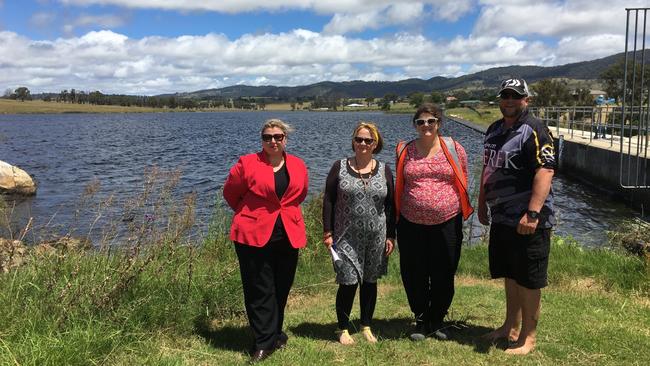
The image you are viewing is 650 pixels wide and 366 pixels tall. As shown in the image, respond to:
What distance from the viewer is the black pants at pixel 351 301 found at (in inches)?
194

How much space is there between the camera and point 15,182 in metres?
19.1

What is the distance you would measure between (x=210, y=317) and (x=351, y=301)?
1.59 metres

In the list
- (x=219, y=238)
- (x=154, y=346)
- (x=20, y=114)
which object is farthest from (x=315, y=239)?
(x=20, y=114)

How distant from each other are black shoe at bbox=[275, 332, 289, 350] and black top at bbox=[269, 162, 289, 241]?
1.01 metres

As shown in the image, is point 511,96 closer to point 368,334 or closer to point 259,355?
point 368,334

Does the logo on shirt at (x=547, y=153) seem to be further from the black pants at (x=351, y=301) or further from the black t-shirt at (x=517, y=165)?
the black pants at (x=351, y=301)

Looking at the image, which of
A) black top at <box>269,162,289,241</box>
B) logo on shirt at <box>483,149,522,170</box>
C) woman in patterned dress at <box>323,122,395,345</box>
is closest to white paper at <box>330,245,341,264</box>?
woman in patterned dress at <box>323,122,395,345</box>

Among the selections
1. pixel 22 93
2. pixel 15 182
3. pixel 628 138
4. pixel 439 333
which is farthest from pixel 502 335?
pixel 22 93

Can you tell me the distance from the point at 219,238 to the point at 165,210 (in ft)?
3.98

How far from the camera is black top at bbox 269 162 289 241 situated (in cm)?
447

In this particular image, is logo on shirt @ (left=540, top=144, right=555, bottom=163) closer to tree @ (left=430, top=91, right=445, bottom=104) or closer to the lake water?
tree @ (left=430, top=91, right=445, bottom=104)

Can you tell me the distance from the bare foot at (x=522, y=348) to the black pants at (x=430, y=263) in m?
0.72

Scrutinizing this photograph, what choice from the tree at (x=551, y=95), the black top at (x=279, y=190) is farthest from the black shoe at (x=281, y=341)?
the tree at (x=551, y=95)

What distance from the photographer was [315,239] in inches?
348
